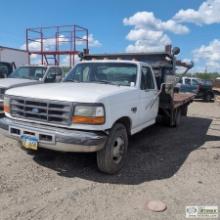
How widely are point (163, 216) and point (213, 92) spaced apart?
796 inches

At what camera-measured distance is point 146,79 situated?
6.18 m

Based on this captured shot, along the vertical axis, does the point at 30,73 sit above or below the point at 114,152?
above

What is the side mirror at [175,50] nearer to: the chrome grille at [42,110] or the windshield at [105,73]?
the windshield at [105,73]

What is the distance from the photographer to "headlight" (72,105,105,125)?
423cm

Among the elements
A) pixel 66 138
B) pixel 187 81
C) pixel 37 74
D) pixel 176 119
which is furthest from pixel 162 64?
pixel 187 81

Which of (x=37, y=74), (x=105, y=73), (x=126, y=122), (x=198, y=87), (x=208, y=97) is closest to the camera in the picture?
(x=126, y=122)

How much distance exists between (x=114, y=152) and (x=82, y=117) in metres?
0.99

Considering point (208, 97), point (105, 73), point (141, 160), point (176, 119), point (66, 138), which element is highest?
point (105, 73)

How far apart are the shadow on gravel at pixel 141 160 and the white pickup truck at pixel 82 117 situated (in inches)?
12.1

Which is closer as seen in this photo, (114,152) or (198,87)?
(114,152)

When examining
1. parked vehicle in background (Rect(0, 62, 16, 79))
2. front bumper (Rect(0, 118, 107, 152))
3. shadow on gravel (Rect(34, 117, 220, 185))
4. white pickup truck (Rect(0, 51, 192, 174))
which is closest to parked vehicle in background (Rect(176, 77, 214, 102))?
parked vehicle in background (Rect(0, 62, 16, 79))

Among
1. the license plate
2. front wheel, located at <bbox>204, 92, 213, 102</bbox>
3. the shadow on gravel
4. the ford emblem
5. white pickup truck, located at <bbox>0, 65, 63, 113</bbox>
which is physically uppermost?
white pickup truck, located at <bbox>0, 65, 63, 113</bbox>

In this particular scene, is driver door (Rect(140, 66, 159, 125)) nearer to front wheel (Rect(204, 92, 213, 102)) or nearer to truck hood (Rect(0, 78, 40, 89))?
truck hood (Rect(0, 78, 40, 89))

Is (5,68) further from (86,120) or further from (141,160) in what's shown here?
(86,120)
